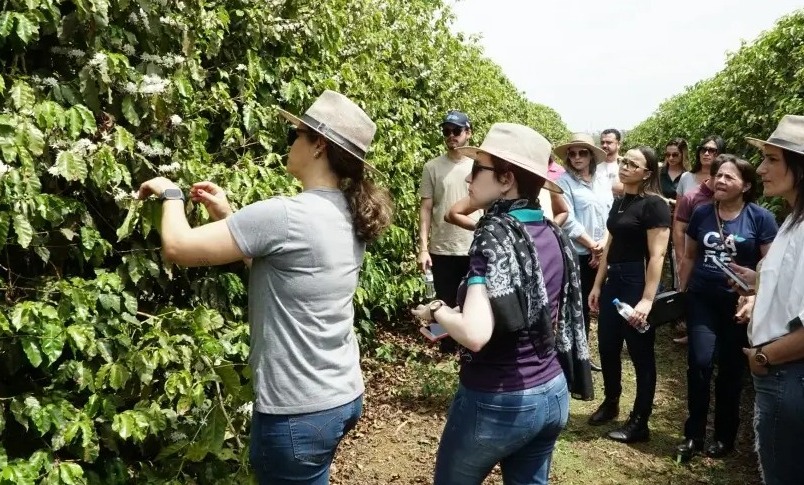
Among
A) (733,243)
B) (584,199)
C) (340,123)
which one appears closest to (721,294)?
(733,243)

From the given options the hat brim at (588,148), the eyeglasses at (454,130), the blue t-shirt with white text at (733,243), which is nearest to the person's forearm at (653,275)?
the blue t-shirt with white text at (733,243)

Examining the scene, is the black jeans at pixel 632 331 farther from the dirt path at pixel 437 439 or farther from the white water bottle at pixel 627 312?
the dirt path at pixel 437 439

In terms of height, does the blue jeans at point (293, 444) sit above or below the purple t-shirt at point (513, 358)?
below

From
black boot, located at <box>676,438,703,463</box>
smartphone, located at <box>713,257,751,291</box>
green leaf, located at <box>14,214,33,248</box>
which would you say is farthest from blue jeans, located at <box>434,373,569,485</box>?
black boot, located at <box>676,438,703,463</box>

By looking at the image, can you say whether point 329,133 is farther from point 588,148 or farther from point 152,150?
point 588,148

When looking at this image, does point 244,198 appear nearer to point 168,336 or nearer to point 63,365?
point 168,336

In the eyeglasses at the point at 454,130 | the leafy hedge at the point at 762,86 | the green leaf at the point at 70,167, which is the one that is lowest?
the green leaf at the point at 70,167

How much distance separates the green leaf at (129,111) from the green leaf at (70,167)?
286 millimetres

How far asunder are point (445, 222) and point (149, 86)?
10.1 feet

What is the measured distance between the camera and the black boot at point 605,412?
15.5 feet

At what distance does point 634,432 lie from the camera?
442 centimetres

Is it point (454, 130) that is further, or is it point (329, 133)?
point (454, 130)

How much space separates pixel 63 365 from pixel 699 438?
3.64 metres

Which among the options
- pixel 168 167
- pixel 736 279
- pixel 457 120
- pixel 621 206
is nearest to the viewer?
pixel 168 167
